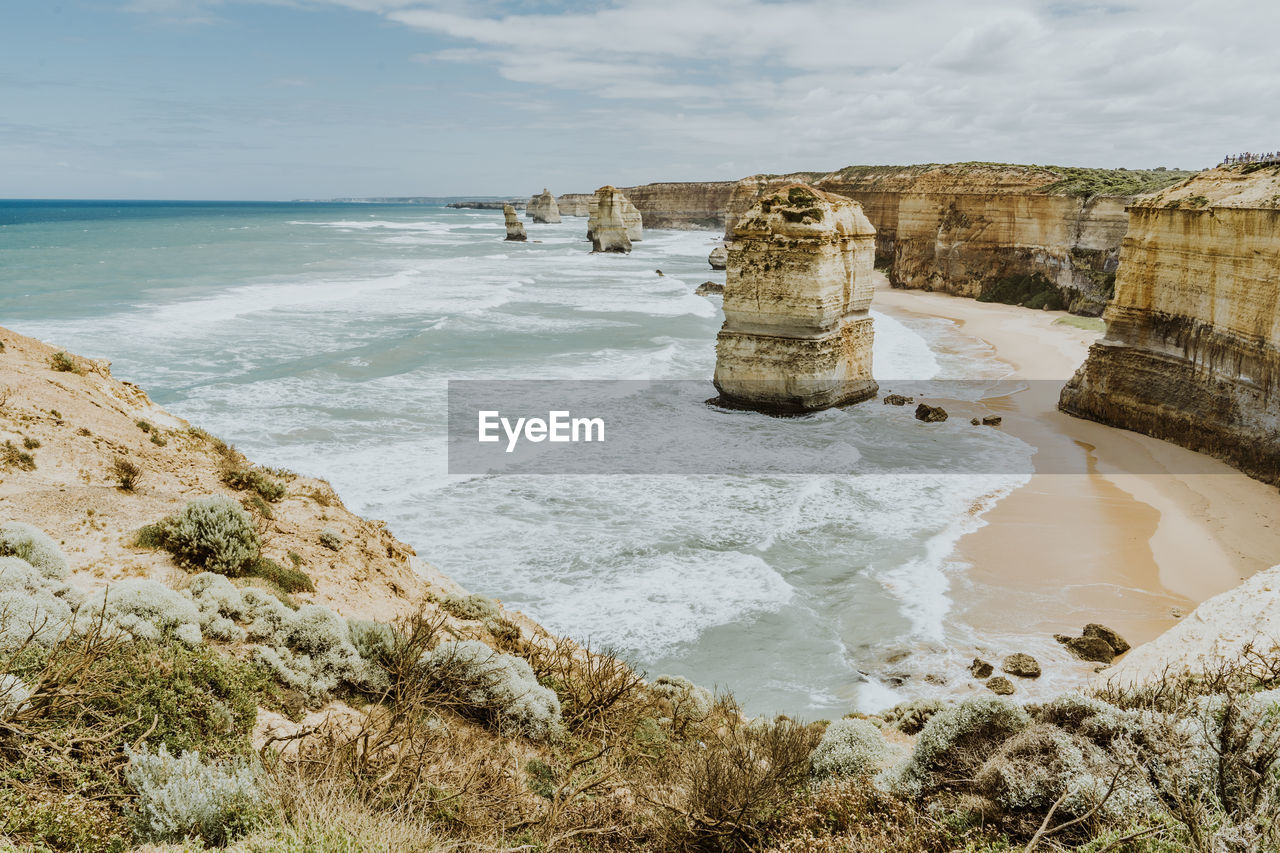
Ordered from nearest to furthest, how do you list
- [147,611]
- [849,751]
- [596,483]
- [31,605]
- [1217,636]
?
[31,605]
[147,611]
[849,751]
[1217,636]
[596,483]

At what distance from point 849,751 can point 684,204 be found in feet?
407

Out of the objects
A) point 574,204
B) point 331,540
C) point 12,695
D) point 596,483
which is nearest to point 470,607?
point 331,540

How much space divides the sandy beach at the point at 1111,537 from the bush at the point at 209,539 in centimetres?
926

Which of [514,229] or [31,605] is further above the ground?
[514,229]

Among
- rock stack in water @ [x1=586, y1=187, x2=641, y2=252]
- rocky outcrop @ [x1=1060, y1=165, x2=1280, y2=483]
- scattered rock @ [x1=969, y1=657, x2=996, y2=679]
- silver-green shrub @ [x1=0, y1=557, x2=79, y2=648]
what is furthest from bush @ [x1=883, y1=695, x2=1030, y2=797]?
rock stack in water @ [x1=586, y1=187, x2=641, y2=252]

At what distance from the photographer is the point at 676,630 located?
424 inches

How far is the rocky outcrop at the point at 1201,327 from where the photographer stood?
15719 millimetres

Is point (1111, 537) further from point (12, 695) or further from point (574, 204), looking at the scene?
point (574, 204)

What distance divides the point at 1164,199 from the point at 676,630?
56.0 ft

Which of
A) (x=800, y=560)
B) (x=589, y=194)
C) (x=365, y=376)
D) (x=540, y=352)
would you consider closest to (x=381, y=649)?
(x=800, y=560)

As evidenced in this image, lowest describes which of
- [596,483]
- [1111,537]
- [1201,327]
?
[1111,537]

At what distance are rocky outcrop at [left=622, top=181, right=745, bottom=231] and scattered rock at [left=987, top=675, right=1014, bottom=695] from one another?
11406 centimetres

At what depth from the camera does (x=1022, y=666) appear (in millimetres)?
9445

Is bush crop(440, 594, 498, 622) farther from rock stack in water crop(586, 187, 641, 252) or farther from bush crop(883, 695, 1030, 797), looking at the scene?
rock stack in water crop(586, 187, 641, 252)
